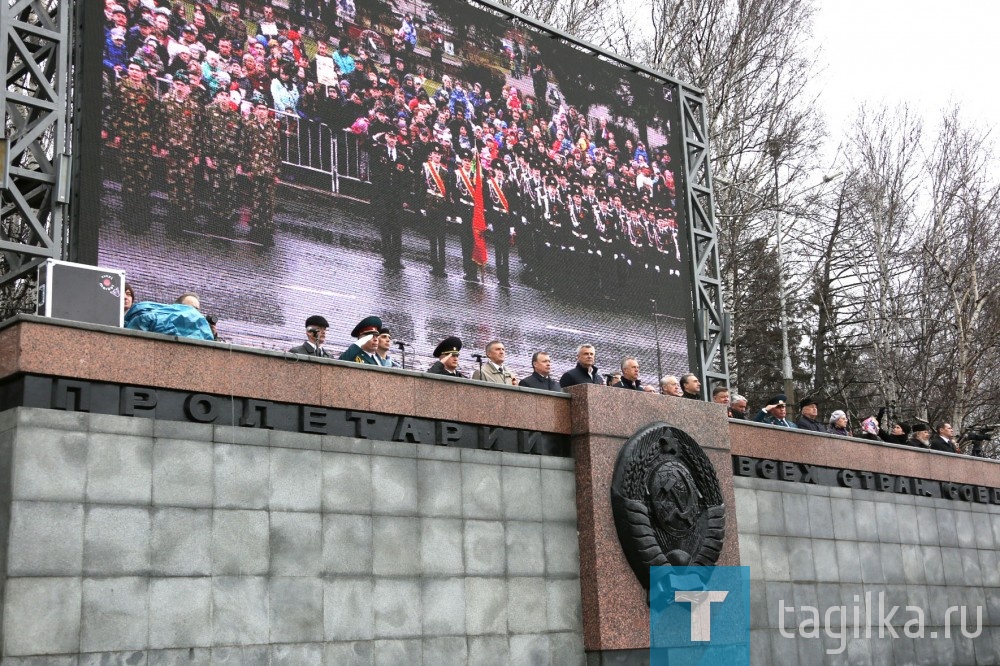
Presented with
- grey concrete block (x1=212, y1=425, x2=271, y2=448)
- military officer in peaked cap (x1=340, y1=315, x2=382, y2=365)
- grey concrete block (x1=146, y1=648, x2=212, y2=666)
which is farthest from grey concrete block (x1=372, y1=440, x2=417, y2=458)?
grey concrete block (x1=146, y1=648, x2=212, y2=666)

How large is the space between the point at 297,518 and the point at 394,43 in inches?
271

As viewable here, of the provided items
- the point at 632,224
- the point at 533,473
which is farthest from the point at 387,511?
the point at 632,224

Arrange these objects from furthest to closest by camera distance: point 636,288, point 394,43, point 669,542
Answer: point 636,288 < point 394,43 < point 669,542

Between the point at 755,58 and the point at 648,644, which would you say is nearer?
the point at 648,644

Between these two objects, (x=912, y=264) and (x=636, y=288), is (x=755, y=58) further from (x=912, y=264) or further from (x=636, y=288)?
(x=636, y=288)

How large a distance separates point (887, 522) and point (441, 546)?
805 cm

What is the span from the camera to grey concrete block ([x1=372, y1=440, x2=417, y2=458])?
439 inches

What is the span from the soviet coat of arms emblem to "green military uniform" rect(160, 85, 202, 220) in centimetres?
522

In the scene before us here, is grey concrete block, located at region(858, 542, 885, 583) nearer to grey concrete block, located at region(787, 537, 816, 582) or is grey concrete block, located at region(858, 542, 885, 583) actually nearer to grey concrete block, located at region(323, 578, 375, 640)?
grey concrete block, located at region(787, 537, 816, 582)

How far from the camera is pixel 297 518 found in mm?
10391

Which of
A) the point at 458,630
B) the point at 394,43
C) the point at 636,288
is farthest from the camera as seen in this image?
the point at 636,288

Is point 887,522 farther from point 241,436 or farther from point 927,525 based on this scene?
point 241,436

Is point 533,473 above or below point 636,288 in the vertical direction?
below

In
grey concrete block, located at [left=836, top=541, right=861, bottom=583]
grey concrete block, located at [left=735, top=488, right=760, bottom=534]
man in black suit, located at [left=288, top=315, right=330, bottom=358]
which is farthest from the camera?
grey concrete block, located at [left=836, top=541, right=861, bottom=583]
